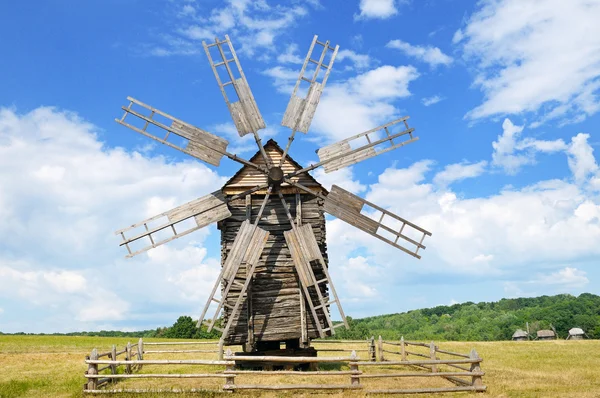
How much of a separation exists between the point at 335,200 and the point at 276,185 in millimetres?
2108

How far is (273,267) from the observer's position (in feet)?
57.7

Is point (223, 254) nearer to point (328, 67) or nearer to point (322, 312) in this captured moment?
point (322, 312)

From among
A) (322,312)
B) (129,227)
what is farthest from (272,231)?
(129,227)

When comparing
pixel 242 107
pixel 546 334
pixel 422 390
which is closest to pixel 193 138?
pixel 242 107

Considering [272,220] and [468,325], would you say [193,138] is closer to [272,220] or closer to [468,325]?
[272,220]

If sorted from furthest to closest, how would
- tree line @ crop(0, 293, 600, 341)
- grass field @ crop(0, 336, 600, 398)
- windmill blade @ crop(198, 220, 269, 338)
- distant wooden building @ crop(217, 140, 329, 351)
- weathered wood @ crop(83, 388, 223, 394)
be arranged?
1. tree line @ crop(0, 293, 600, 341)
2. distant wooden building @ crop(217, 140, 329, 351)
3. windmill blade @ crop(198, 220, 269, 338)
4. grass field @ crop(0, 336, 600, 398)
5. weathered wood @ crop(83, 388, 223, 394)

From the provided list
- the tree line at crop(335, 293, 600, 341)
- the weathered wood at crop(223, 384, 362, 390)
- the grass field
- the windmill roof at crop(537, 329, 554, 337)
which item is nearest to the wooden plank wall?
the grass field

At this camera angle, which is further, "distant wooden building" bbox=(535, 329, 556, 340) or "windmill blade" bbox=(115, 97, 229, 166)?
"distant wooden building" bbox=(535, 329, 556, 340)

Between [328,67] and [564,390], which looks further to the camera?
[328,67]

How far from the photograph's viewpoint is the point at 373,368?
66.9ft

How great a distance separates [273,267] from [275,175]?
3.08m

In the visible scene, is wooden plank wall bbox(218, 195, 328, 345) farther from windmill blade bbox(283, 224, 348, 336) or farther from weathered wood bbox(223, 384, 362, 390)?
weathered wood bbox(223, 384, 362, 390)

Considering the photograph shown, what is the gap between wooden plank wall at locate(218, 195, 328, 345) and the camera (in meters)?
17.2

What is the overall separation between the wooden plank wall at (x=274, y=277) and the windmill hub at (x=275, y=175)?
2.69 feet
